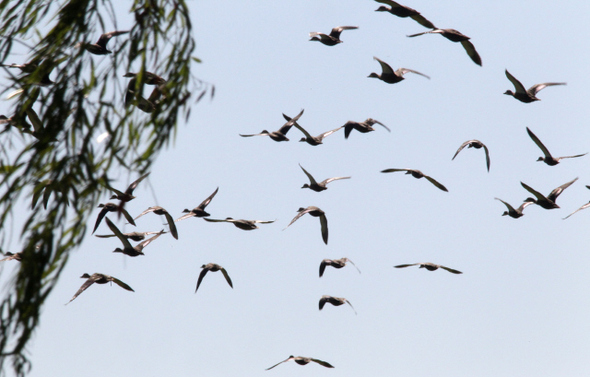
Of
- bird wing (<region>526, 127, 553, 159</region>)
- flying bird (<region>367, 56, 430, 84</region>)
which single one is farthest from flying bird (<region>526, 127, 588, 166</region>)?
flying bird (<region>367, 56, 430, 84</region>)

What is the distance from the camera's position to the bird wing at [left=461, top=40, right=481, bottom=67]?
8312 millimetres

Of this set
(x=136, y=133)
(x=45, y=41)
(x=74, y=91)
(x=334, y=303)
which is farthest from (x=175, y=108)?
(x=334, y=303)

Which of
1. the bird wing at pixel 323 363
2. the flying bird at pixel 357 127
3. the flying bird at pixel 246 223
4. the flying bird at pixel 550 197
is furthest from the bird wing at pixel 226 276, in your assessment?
the flying bird at pixel 550 197

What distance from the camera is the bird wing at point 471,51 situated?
27.3ft

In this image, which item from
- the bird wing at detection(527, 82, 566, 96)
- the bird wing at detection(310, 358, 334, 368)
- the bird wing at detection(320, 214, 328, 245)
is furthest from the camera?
the bird wing at detection(320, 214, 328, 245)

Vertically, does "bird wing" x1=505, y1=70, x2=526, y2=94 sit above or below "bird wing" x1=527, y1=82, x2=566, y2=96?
above

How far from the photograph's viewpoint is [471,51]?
8352 millimetres

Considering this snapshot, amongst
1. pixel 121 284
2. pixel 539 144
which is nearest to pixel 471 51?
pixel 539 144

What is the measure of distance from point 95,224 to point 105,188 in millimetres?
5397

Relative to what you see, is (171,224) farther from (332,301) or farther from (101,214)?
(332,301)

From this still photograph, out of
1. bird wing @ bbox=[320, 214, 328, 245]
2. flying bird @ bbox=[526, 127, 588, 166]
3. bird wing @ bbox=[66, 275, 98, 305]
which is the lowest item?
flying bird @ bbox=[526, 127, 588, 166]

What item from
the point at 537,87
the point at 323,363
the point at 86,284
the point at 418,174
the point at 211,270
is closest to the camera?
the point at 537,87

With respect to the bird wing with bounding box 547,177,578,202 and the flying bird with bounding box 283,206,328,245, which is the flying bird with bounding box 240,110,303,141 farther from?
the bird wing with bounding box 547,177,578,202

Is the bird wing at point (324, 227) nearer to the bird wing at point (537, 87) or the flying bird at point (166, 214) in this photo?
the flying bird at point (166, 214)
